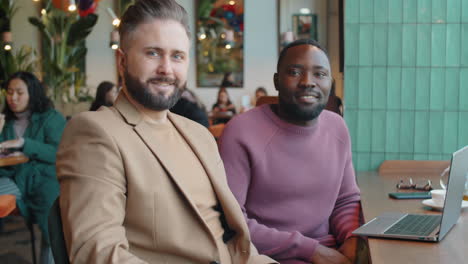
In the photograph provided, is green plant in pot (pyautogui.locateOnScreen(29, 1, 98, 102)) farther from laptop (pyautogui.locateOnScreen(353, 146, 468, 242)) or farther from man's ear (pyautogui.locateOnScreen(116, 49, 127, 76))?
laptop (pyautogui.locateOnScreen(353, 146, 468, 242))

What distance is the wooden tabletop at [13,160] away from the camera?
3.14m

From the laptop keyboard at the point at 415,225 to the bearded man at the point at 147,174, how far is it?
15.7 inches

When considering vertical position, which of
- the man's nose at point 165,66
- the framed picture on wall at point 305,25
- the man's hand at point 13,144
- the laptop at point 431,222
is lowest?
the man's hand at point 13,144

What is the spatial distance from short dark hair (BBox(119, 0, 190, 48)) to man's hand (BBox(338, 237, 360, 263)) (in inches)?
37.0

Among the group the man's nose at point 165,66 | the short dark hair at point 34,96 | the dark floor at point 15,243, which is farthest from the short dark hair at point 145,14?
the dark floor at point 15,243

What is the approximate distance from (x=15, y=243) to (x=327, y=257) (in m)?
3.23

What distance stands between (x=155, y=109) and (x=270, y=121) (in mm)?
634

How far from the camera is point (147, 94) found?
1279 millimetres

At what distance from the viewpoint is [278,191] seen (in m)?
1.77

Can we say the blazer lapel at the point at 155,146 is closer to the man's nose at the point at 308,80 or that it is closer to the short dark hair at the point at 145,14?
the short dark hair at the point at 145,14

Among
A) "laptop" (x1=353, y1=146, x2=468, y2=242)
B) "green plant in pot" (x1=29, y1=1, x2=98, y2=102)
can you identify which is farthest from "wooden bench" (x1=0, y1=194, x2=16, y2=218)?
"green plant in pot" (x1=29, y1=1, x2=98, y2=102)

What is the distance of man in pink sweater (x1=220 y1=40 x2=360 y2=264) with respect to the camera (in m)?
1.75

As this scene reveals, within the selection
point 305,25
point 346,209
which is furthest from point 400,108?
point 305,25

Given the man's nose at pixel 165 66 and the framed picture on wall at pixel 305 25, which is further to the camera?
the framed picture on wall at pixel 305 25
